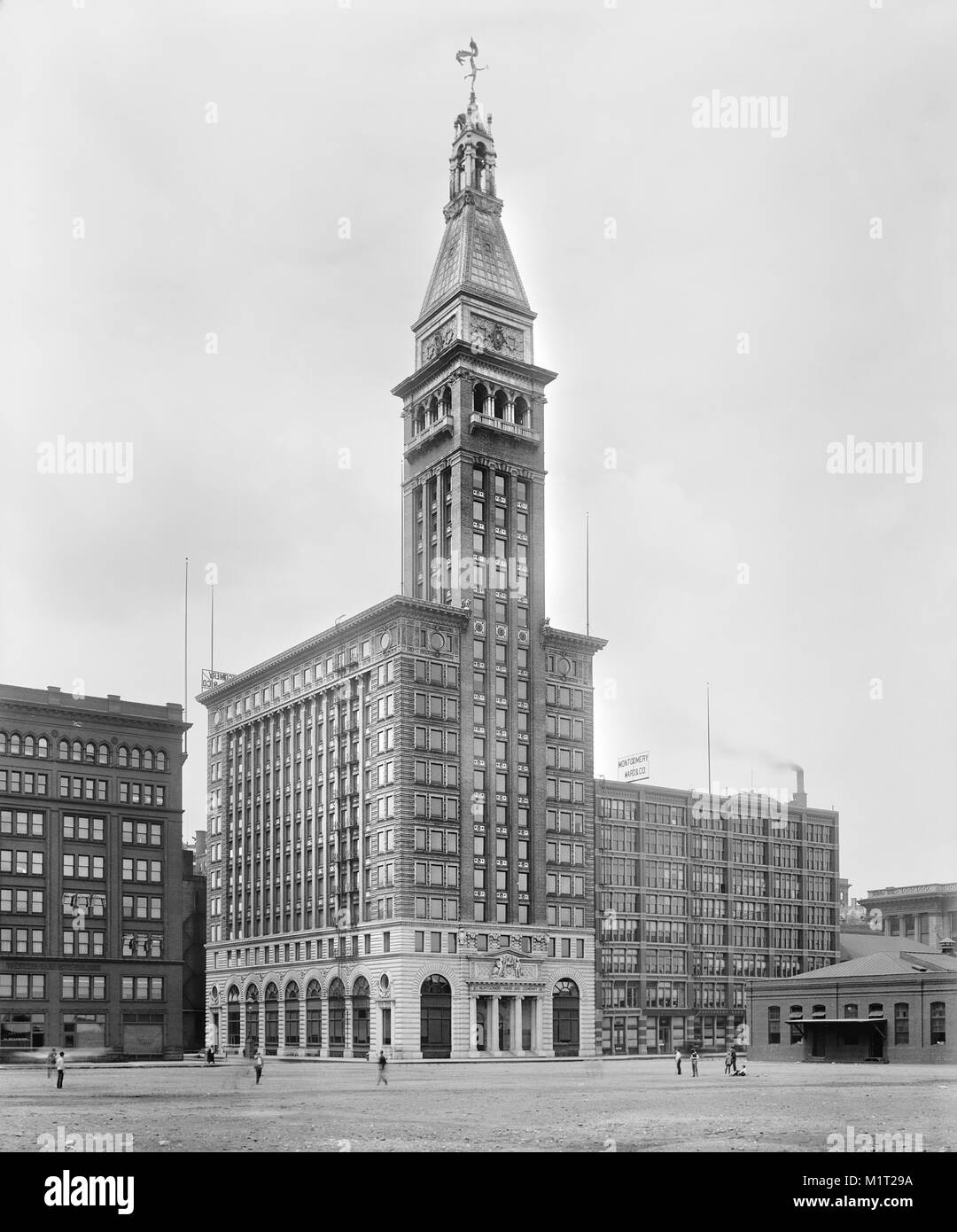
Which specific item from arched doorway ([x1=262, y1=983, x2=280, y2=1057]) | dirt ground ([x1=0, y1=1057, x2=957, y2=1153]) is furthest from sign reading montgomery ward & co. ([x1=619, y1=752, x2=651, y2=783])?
dirt ground ([x1=0, y1=1057, x2=957, y2=1153])

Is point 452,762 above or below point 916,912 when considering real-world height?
above

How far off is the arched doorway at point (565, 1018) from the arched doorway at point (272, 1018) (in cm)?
2425

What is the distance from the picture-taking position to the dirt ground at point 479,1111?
34.6m

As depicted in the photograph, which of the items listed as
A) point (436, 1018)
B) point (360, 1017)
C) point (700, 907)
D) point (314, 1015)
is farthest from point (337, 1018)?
point (700, 907)

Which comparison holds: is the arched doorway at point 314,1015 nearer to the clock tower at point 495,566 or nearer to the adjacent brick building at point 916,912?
the clock tower at point 495,566

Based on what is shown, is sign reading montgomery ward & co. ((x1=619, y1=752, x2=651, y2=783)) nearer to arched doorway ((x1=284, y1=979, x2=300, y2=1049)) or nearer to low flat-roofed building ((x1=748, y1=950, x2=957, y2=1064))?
low flat-roofed building ((x1=748, y1=950, x2=957, y2=1064))

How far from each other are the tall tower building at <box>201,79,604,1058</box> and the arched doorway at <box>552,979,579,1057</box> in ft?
0.65

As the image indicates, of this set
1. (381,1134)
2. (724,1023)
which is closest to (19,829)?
(381,1134)

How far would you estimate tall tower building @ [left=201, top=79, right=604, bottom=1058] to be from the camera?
355ft

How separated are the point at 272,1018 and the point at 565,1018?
2610 cm

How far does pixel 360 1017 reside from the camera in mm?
110125

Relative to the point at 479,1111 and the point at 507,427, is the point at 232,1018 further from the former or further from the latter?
the point at 479,1111
